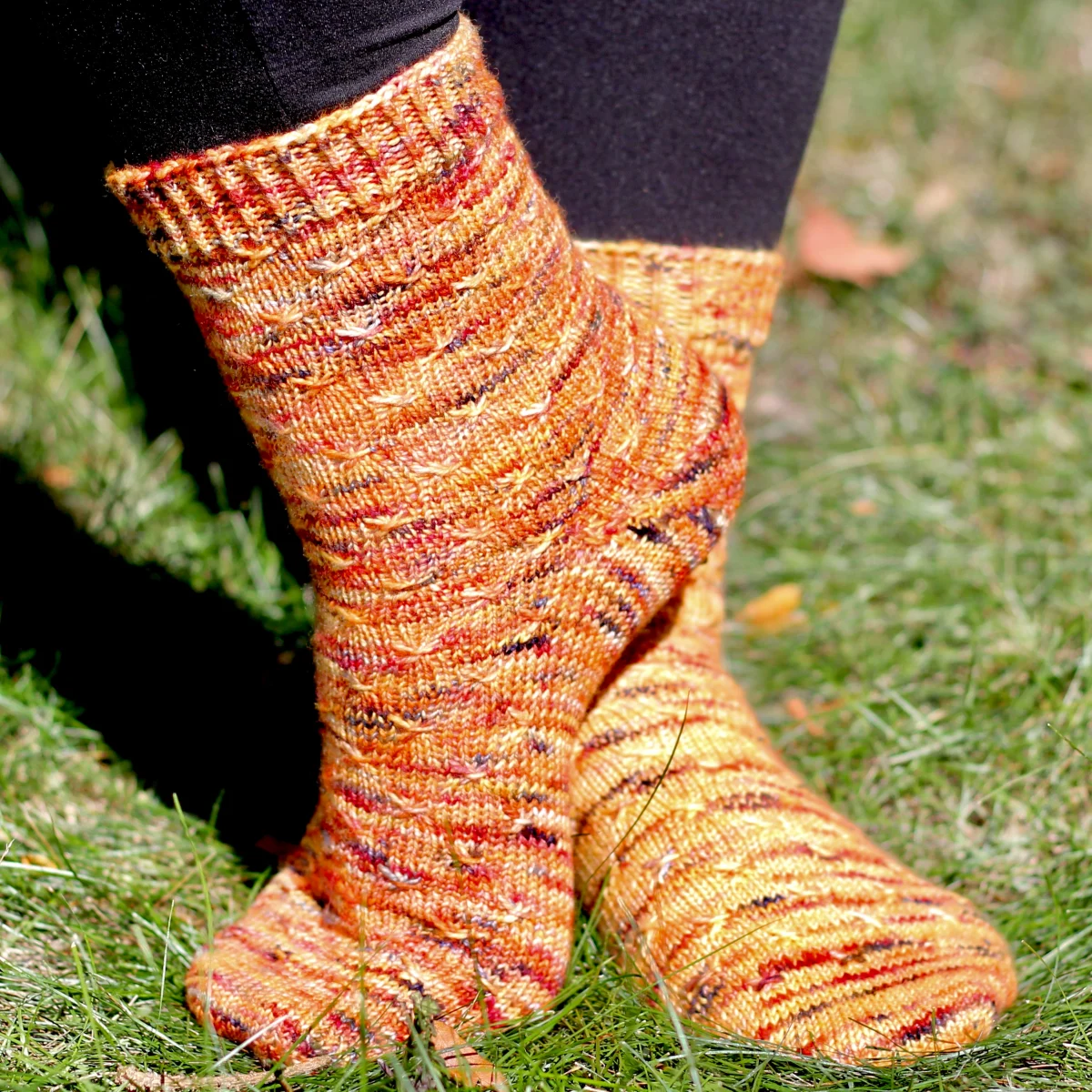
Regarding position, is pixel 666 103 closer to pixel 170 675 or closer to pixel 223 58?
pixel 223 58

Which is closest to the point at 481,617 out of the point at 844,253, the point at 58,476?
the point at 58,476

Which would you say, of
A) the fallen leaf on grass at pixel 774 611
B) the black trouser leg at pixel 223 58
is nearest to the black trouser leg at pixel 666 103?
the black trouser leg at pixel 223 58

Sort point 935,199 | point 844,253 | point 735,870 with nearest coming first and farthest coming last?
point 735,870
point 844,253
point 935,199

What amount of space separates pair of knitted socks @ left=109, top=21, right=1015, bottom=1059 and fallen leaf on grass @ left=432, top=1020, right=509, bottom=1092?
3cm

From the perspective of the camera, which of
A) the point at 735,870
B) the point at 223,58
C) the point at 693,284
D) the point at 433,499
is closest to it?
the point at 223,58

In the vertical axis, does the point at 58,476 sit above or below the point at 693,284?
below

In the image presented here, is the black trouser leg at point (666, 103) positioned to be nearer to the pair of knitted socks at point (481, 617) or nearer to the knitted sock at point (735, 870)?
the knitted sock at point (735, 870)

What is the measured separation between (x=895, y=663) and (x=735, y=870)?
43 centimetres

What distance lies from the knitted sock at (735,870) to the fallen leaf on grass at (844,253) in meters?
0.89

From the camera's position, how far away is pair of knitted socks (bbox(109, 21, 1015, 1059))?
78cm

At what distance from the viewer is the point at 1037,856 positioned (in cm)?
110

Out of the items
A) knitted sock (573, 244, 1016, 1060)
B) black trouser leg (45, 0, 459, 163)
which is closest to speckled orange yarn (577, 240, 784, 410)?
knitted sock (573, 244, 1016, 1060)

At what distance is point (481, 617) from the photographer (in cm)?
86

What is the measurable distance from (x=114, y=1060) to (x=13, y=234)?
1281 mm
